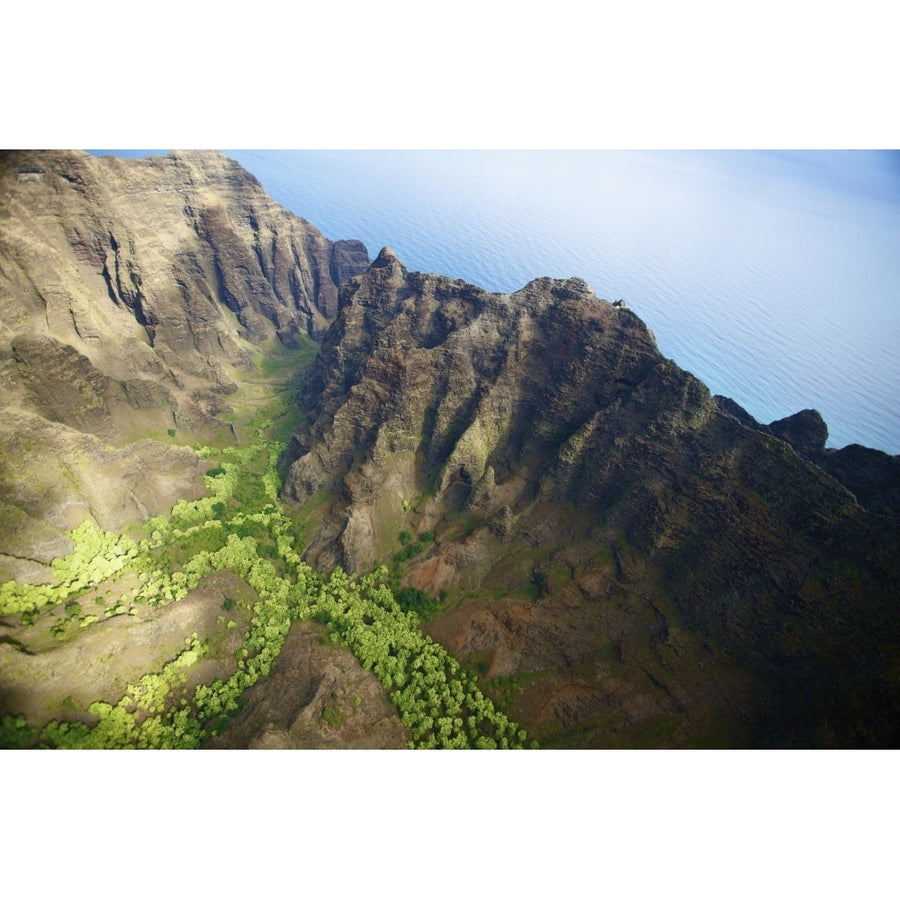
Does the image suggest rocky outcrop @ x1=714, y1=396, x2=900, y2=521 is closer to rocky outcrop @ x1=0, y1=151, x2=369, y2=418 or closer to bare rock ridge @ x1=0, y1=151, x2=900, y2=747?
bare rock ridge @ x1=0, y1=151, x2=900, y2=747

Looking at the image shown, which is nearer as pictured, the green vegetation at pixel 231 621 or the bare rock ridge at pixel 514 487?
the bare rock ridge at pixel 514 487

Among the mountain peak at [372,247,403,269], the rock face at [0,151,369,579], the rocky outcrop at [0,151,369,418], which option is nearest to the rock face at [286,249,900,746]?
the mountain peak at [372,247,403,269]

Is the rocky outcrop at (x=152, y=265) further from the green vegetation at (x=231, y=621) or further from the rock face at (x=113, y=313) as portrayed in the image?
the green vegetation at (x=231, y=621)

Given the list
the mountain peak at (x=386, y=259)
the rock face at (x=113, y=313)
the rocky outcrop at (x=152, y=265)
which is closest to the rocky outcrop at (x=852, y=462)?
the mountain peak at (x=386, y=259)

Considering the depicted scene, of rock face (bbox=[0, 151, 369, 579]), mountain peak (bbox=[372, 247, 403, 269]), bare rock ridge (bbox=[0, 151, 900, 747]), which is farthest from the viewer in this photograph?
mountain peak (bbox=[372, 247, 403, 269])

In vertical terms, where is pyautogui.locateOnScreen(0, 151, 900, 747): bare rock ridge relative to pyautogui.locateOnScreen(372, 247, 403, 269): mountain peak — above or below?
below
